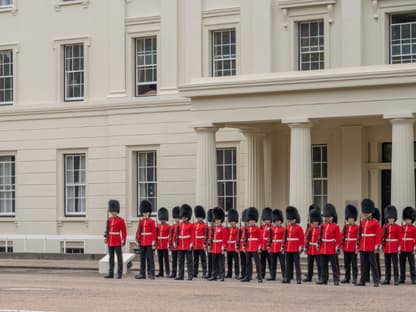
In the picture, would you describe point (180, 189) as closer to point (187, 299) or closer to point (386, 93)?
point (386, 93)

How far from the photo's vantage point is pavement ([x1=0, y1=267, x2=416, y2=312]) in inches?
759

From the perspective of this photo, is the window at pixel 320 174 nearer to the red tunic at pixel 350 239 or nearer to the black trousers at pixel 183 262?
the black trousers at pixel 183 262

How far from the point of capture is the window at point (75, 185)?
3906cm

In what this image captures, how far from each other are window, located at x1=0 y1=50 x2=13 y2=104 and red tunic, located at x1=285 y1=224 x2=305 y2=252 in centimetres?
1622

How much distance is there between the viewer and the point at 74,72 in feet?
128

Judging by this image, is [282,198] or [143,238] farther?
[282,198]

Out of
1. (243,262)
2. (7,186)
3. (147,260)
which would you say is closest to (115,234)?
(147,260)

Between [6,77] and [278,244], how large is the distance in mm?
16386

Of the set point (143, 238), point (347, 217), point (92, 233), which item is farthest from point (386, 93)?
point (92, 233)

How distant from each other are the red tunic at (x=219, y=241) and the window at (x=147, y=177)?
33.3 feet

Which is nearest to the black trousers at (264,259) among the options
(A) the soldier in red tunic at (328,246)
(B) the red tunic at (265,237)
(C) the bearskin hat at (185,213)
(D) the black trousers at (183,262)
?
(B) the red tunic at (265,237)

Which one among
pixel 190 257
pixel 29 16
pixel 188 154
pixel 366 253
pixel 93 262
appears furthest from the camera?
pixel 29 16

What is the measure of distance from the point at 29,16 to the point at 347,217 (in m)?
17.1

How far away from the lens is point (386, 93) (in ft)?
98.8
